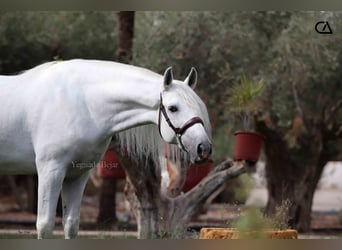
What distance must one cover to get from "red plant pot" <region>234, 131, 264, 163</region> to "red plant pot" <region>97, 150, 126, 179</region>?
56.7 inches

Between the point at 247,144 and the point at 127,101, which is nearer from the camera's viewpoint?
the point at 127,101

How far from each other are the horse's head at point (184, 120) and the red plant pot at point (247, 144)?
12.7 ft

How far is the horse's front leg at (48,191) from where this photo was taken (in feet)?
19.5

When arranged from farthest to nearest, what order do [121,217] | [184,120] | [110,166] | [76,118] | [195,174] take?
1. [121,217]
2. [195,174]
3. [110,166]
4. [76,118]
5. [184,120]

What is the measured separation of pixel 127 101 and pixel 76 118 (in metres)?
0.38

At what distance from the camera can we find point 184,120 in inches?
233

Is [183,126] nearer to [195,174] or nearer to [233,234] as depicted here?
[233,234]

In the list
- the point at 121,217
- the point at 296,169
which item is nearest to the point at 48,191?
the point at 296,169

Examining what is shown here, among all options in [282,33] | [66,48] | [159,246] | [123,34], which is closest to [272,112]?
[282,33]

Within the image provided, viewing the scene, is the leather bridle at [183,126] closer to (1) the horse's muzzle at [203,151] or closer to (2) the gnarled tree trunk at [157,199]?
(1) the horse's muzzle at [203,151]
